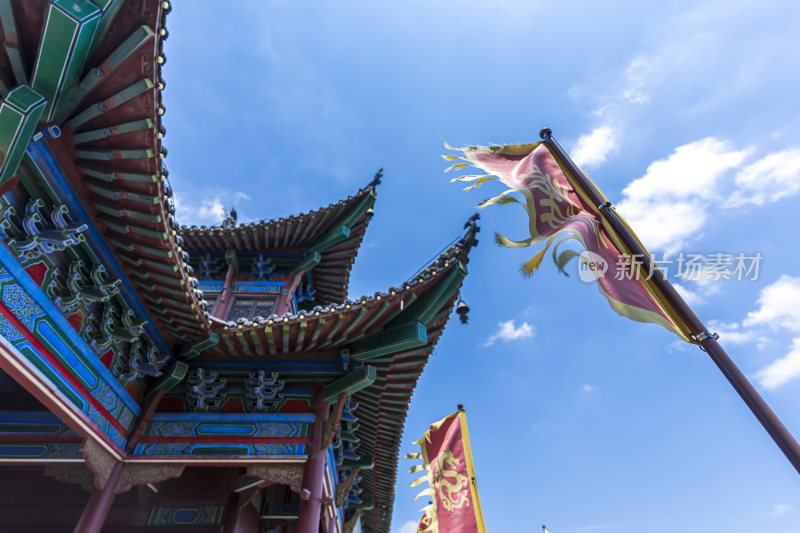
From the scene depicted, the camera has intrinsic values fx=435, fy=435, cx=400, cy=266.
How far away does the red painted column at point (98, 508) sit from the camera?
5.32 meters

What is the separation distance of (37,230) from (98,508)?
356 cm

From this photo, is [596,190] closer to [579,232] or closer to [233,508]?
[579,232]

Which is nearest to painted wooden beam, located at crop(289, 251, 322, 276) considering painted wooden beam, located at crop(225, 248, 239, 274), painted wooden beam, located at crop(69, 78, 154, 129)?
painted wooden beam, located at crop(225, 248, 239, 274)

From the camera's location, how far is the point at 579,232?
4301 mm

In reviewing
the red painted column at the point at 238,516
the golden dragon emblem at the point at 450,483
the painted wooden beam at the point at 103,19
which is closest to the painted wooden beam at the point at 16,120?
the painted wooden beam at the point at 103,19

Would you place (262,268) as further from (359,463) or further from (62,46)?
(62,46)

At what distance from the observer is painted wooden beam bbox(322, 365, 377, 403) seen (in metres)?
6.61

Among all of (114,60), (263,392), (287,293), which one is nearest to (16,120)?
(114,60)

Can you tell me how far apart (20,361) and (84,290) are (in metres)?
0.96

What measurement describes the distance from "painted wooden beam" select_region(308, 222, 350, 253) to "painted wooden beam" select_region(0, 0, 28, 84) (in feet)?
26.4

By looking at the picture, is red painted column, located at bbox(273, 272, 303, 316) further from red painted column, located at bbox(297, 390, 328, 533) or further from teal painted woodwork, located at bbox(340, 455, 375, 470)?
red painted column, located at bbox(297, 390, 328, 533)

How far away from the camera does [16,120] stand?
3488 mm

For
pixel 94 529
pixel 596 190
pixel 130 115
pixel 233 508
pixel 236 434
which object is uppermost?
pixel 130 115

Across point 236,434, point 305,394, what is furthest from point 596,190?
point 236,434
